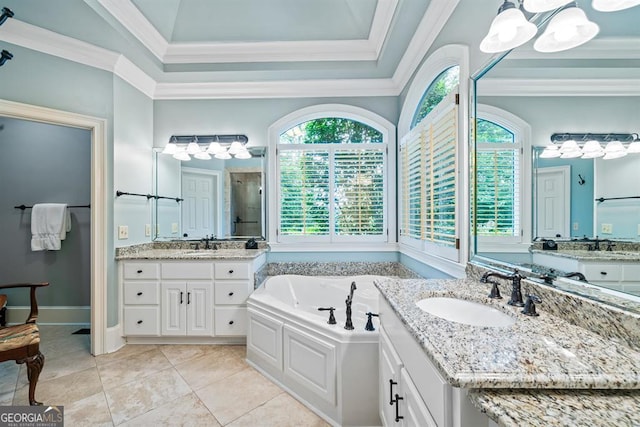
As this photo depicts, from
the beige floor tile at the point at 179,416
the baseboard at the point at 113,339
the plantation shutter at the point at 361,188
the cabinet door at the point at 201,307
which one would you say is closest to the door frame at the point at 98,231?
the baseboard at the point at 113,339

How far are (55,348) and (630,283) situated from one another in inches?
156

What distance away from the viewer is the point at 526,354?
0.74m

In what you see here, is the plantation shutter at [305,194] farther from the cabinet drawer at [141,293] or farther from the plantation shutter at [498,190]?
the plantation shutter at [498,190]

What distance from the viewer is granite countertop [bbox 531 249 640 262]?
882 millimetres

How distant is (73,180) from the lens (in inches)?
122

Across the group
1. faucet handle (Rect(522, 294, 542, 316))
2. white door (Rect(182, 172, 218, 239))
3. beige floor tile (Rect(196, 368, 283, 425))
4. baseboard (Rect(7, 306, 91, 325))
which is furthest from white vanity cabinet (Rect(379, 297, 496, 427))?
baseboard (Rect(7, 306, 91, 325))

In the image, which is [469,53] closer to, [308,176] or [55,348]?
[308,176]

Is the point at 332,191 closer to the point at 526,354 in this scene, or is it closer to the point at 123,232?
the point at 123,232

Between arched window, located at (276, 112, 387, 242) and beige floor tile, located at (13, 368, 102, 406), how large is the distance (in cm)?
190

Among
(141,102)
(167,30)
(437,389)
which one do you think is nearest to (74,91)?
(141,102)

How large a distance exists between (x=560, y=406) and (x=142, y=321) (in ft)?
9.89

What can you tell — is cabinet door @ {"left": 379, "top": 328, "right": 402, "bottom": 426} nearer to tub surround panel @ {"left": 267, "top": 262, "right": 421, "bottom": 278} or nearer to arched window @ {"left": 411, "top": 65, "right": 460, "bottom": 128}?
tub surround panel @ {"left": 267, "top": 262, "right": 421, "bottom": 278}

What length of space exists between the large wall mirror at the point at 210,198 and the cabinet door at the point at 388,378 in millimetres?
2006

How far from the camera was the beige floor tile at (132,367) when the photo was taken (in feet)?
6.83
